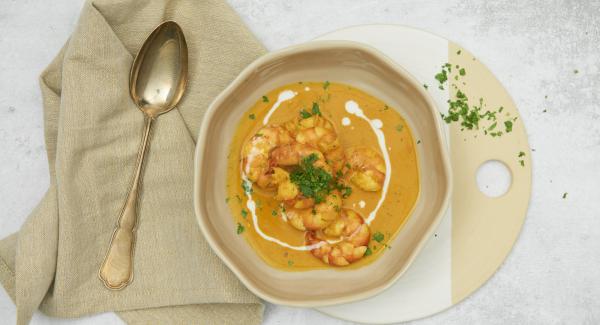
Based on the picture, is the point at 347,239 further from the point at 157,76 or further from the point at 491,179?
the point at 157,76

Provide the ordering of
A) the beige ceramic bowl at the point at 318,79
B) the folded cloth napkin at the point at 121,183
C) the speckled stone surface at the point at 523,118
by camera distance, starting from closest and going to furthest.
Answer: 1. the beige ceramic bowl at the point at 318,79
2. the folded cloth napkin at the point at 121,183
3. the speckled stone surface at the point at 523,118

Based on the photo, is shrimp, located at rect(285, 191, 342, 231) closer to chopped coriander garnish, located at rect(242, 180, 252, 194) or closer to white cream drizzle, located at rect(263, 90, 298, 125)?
chopped coriander garnish, located at rect(242, 180, 252, 194)

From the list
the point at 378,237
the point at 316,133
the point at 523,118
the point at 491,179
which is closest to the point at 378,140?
the point at 316,133

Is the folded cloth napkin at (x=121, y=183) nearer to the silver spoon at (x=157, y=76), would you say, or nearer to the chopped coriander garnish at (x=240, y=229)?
the silver spoon at (x=157, y=76)

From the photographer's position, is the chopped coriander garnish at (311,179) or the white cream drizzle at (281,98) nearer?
the chopped coriander garnish at (311,179)

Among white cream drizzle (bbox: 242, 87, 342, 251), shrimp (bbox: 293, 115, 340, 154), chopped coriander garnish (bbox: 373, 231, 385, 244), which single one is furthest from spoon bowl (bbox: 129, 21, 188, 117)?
chopped coriander garnish (bbox: 373, 231, 385, 244)

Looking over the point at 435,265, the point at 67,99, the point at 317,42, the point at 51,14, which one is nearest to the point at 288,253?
the point at 435,265

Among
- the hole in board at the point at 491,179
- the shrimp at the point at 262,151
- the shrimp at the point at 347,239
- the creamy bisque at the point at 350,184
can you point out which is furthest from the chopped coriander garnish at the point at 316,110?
the hole in board at the point at 491,179
